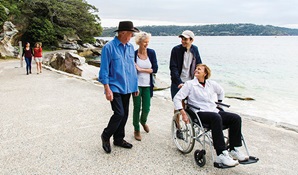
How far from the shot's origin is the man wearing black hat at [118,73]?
134 inches

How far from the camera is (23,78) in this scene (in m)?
10.7

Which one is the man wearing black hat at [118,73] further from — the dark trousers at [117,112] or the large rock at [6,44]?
the large rock at [6,44]

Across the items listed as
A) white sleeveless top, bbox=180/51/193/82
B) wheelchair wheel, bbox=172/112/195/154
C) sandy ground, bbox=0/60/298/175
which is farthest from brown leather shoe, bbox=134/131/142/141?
white sleeveless top, bbox=180/51/193/82

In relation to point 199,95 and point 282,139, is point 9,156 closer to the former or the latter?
point 199,95

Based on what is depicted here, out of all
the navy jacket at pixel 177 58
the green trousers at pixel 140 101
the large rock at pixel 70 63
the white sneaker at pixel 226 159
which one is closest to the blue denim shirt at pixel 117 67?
the green trousers at pixel 140 101

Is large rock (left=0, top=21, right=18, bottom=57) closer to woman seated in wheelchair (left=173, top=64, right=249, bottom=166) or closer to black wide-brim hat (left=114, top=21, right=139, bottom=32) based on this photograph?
black wide-brim hat (left=114, top=21, right=139, bottom=32)

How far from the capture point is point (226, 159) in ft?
9.98

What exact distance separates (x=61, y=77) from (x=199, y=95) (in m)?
8.68

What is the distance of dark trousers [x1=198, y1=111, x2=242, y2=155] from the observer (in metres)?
3.14

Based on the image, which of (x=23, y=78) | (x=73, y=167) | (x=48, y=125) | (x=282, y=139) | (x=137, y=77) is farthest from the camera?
(x=23, y=78)

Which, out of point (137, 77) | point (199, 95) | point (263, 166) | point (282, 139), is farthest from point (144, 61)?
point (282, 139)

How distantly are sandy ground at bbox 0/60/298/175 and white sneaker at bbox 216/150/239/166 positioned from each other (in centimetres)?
26

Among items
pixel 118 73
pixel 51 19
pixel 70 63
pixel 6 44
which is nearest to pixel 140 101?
pixel 118 73

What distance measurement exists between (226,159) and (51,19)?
120 ft
